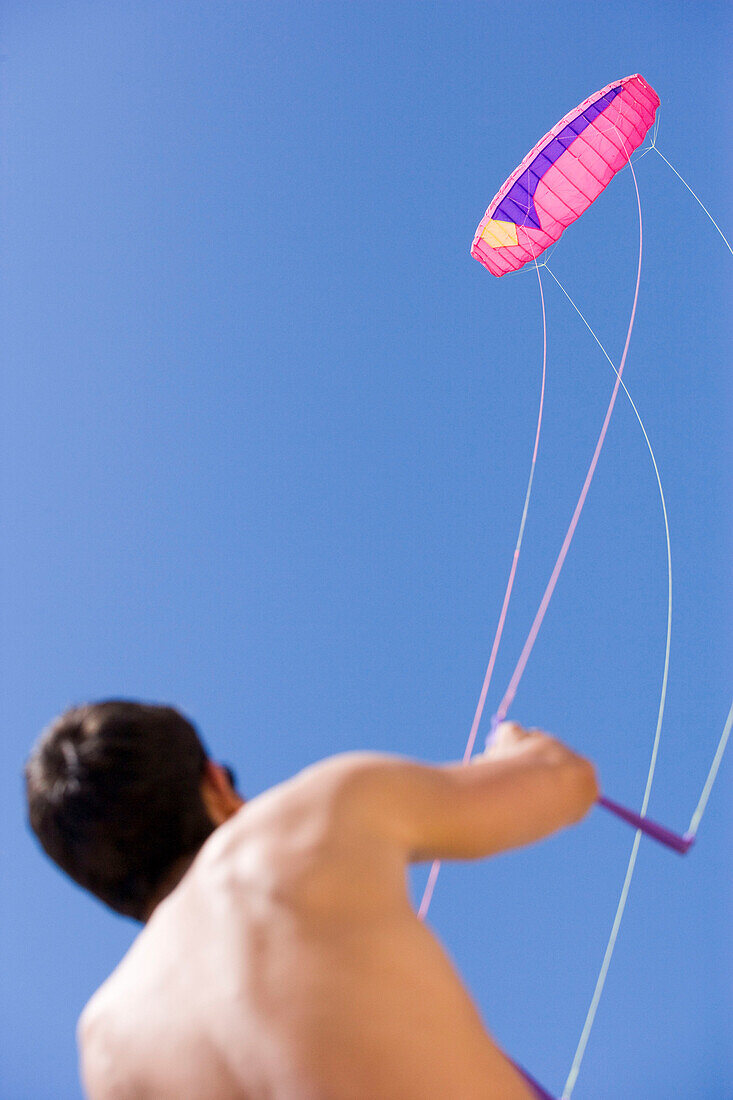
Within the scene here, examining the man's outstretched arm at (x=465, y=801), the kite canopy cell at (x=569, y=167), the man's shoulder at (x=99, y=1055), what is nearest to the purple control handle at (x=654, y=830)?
the man's outstretched arm at (x=465, y=801)

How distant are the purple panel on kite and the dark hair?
615cm

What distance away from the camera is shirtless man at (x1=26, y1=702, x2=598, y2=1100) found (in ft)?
4.05

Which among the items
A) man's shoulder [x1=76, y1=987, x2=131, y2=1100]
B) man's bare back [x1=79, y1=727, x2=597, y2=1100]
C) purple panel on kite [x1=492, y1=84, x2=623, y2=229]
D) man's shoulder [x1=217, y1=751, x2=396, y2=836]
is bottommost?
man's shoulder [x1=76, y1=987, x2=131, y2=1100]

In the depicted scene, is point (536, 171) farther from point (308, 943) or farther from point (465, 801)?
point (308, 943)

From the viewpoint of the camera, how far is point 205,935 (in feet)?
4.31

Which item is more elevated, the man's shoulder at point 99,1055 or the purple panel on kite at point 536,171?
the purple panel on kite at point 536,171

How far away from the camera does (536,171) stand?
6703 millimetres

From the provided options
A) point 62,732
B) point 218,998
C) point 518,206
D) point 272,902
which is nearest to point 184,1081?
point 218,998

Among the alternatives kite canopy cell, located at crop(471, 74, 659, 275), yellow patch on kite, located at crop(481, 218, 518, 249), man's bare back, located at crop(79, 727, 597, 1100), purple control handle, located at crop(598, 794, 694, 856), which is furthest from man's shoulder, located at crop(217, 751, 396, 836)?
yellow patch on kite, located at crop(481, 218, 518, 249)

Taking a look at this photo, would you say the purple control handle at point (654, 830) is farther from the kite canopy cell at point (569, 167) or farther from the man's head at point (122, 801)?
the kite canopy cell at point (569, 167)

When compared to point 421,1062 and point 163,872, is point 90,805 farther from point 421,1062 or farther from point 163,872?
point 421,1062

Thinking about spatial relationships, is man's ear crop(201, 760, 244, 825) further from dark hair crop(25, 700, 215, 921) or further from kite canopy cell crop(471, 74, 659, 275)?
kite canopy cell crop(471, 74, 659, 275)

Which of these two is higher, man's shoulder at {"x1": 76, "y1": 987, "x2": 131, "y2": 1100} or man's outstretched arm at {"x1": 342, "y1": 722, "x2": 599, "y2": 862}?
man's outstretched arm at {"x1": 342, "y1": 722, "x2": 599, "y2": 862}

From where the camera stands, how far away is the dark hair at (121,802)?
1479 millimetres
